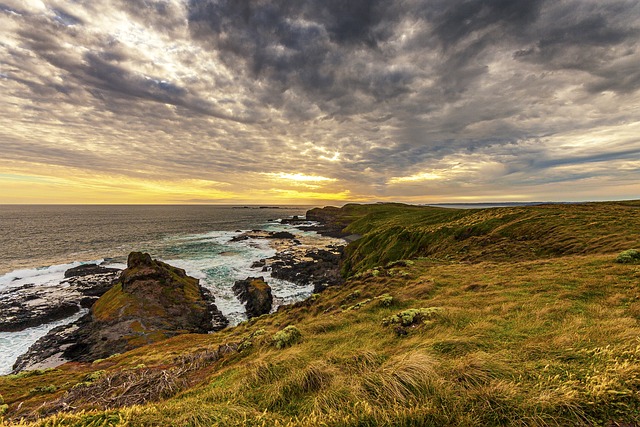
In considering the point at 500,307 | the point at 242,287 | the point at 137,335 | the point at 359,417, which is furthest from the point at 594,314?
the point at 242,287

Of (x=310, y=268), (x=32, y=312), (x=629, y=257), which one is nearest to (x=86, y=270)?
(x=32, y=312)

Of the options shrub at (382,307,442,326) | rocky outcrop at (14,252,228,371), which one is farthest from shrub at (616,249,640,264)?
rocky outcrop at (14,252,228,371)

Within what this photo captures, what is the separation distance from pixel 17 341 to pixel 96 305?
7.20 metres

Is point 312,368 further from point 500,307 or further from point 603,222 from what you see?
point 603,222

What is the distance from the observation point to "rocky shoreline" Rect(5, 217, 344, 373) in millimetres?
25797

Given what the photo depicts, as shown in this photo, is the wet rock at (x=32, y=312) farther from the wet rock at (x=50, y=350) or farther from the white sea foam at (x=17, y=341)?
the wet rock at (x=50, y=350)

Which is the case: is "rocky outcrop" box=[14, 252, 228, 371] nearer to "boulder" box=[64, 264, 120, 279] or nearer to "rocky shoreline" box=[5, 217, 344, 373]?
"rocky shoreline" box=[5, 217, 344, 373]

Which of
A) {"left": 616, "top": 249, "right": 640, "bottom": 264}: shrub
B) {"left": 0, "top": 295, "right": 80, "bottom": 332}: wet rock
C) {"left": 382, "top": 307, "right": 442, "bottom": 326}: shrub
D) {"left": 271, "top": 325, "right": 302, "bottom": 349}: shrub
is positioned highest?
{"left": 616, "top": 249, "right": 640, "bottom": 264}: shrub

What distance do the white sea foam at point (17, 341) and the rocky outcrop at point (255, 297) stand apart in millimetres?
21247

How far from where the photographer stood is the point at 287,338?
478 inches

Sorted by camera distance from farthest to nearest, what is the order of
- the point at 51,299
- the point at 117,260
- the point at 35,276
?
the point at 117,260 < the point at 35,276 < the point at 51,299

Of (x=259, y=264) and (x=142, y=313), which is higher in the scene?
(x=142, y=313)

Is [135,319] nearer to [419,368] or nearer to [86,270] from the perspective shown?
[419,368]

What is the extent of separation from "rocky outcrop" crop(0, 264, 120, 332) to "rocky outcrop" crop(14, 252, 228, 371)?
5062mm
